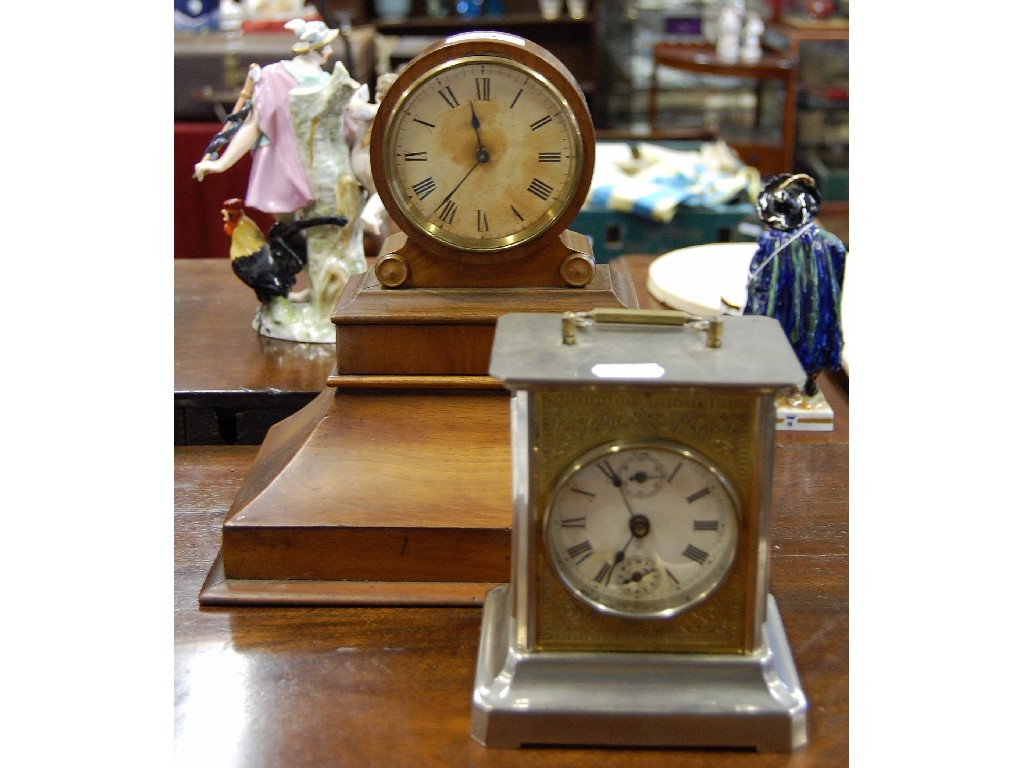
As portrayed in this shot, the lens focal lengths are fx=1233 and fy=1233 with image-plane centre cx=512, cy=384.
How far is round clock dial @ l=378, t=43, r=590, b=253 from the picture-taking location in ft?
4.55

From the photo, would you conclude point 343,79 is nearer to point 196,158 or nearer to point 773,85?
point 196,158

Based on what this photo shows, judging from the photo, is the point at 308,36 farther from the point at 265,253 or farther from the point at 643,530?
the point at 643,530

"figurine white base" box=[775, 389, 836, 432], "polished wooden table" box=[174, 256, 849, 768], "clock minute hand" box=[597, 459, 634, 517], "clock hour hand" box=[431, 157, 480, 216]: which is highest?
"clock hour hand" box=[431, 157, 480, 216]

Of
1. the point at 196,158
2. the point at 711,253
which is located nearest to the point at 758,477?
the point at 711,253

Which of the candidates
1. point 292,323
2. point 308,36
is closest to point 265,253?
point 292,323

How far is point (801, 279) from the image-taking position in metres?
1.69

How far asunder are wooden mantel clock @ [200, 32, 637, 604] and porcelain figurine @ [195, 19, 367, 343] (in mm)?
508

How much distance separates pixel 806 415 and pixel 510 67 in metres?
0.69

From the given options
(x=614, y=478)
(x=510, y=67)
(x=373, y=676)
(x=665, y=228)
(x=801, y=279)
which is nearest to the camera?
(x=614, y=478)

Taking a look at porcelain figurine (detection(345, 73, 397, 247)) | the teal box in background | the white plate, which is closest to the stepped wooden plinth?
porcelain figurine (detection(345, 73, 397, 247))

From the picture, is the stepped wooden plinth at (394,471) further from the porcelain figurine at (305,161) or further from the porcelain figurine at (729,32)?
the porcelain figurine at (729,32)

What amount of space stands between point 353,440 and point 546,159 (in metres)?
0.39

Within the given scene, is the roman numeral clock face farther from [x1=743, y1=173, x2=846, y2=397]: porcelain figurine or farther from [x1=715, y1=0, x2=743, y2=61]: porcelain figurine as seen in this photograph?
[x1=715, y1=0, x2=743, y2=61]: porcelain figurine

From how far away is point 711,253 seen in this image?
92.4 inches
